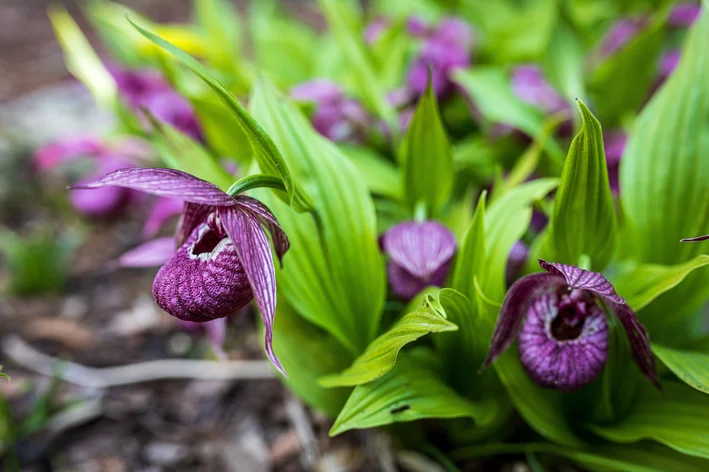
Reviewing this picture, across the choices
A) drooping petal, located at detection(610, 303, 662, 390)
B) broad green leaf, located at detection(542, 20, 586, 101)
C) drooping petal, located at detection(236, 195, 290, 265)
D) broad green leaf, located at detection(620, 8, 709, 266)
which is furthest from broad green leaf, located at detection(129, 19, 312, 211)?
broad green leaf, located at detection(542, 20, 586, 101)

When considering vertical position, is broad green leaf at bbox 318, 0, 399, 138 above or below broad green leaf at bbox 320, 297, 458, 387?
above

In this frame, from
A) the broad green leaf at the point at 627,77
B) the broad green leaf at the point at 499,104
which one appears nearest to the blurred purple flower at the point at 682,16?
the broad green leaf at the point at 627,77

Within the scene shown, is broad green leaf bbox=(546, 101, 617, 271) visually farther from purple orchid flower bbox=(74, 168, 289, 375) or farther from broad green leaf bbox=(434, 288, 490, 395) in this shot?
purple orchid flower bbox=(74, 168, 289, 375)

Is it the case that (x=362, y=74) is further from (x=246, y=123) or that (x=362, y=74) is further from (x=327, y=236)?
(x=246, y=123)

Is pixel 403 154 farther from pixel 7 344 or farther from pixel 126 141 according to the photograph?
pixel 7 344

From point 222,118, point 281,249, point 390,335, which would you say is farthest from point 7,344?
point 390,335

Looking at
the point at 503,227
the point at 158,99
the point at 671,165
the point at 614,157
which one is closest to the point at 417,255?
the point at 503,227
